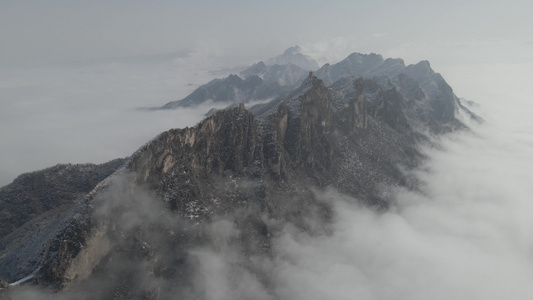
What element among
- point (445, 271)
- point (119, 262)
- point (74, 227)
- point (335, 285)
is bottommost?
point (445, 271)

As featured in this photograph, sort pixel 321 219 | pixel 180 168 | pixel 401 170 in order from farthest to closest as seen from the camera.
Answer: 1. pixel 401 170
2. pixel 321 219
3. pixel 180 168

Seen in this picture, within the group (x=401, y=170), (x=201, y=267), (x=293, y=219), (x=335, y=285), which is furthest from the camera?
(x=401, y=170)

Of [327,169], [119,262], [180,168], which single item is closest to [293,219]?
[327,169]

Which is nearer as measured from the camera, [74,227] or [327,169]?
[74,227]

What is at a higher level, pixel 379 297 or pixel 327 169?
pixel 327 169

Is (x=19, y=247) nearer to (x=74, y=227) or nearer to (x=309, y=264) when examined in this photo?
(x=74, y=227)

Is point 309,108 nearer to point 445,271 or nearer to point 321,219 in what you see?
point 321,219
